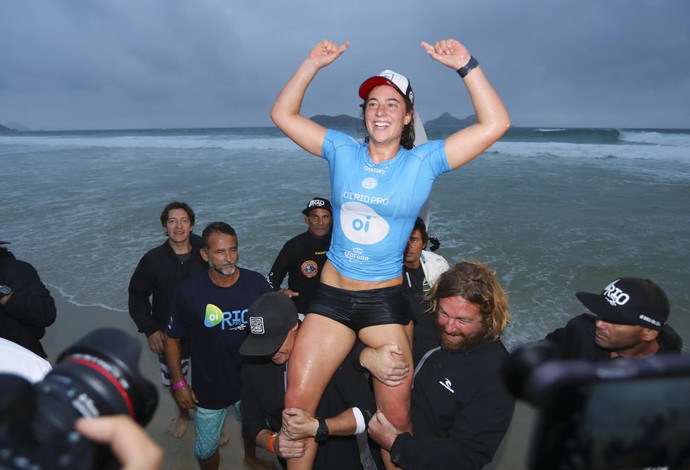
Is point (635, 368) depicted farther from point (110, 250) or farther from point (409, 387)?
point (110, 250)

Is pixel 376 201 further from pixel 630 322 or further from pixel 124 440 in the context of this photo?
pixel 124 440

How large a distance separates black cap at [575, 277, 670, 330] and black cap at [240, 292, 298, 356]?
7.02 feet

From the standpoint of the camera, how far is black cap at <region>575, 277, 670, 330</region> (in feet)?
9.26

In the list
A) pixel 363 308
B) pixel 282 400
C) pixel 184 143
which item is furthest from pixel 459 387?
pixel 184 143

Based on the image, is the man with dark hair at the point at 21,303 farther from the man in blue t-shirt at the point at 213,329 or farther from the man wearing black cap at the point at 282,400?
the man wearing black cap at the point at 282,400

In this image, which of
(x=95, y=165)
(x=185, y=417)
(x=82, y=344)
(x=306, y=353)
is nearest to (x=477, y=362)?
(x=306, y=353)

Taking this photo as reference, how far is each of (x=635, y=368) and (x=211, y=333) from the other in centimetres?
340

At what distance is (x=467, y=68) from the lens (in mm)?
2635

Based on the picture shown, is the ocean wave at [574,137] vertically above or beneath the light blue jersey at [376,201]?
beneath

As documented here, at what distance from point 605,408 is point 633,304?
7.76 feet

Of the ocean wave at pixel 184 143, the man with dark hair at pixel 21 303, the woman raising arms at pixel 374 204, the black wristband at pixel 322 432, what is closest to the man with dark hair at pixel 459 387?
the woman raising arms at pixel 374 204

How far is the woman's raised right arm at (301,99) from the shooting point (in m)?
2.93

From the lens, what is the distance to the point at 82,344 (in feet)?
3.88

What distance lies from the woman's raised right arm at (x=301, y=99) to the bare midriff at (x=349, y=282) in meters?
0.89
